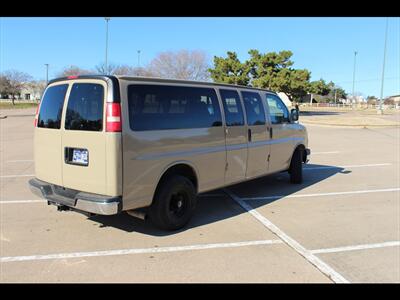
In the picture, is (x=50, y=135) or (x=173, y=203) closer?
(x=50, y=135)

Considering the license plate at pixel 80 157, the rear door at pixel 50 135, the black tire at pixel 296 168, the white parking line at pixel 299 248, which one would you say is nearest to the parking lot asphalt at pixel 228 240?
the white parking line at pixel 299 248

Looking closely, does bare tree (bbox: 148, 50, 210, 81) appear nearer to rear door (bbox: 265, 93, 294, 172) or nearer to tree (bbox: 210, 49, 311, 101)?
tree (bbox: 210, 49, 311, 101)

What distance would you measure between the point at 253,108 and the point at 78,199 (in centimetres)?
352

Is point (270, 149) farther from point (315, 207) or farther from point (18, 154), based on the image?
point (18, 154)

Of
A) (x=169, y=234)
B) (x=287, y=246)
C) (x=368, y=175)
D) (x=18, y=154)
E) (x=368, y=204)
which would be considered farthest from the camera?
(x=18, y=154)

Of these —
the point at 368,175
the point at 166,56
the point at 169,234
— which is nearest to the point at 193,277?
the point at 169,234

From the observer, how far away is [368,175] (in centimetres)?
968

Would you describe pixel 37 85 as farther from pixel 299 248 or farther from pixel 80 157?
pixel 299 248

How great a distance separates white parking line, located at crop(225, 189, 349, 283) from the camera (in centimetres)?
403

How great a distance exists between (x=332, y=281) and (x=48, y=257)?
3.07m

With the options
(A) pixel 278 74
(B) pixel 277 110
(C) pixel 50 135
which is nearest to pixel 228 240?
(C) pixel 50 135

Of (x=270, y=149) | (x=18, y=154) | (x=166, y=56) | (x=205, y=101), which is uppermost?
(x=166, y=56)

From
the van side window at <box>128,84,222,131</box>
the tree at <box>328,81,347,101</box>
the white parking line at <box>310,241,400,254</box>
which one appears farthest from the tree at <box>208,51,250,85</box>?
the tree at <box>328,81,347,101</box>

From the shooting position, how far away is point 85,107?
192 inches
